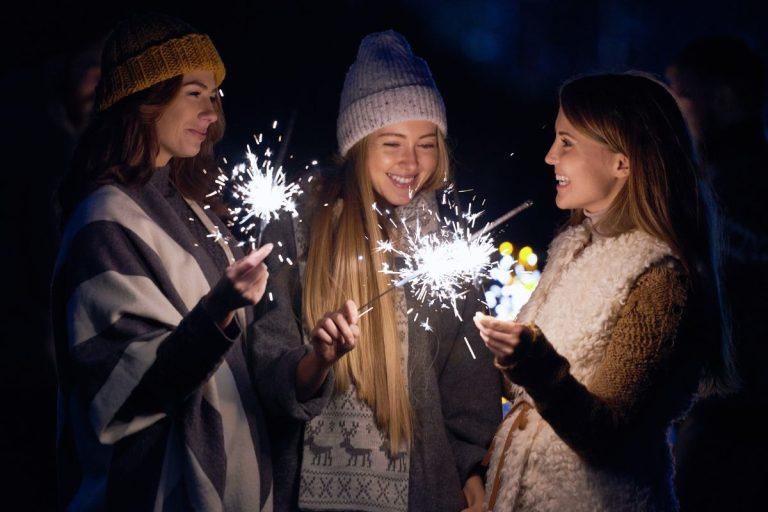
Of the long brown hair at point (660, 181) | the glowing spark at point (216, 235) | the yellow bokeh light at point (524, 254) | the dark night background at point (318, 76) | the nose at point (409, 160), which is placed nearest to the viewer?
the long brown hair at point (660, 181)

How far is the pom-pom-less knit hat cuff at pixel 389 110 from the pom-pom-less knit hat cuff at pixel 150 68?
665mm

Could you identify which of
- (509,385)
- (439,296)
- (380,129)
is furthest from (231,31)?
(509,385)

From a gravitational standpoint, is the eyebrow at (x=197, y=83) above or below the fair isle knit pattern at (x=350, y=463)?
above

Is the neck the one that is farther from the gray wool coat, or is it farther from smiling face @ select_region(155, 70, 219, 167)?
the gray wool coat

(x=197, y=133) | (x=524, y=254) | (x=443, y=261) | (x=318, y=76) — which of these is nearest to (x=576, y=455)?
(x=443, y=261)

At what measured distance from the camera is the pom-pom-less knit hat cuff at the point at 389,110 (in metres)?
2.66

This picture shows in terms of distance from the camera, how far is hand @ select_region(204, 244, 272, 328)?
73.5 inches

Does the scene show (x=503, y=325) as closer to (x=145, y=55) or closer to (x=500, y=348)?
(x=500, y=348)

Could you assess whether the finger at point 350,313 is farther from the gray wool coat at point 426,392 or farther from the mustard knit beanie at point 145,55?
the mustard knit beanie at point 145,55

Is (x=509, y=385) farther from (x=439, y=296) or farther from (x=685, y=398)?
(x=685, y=398)

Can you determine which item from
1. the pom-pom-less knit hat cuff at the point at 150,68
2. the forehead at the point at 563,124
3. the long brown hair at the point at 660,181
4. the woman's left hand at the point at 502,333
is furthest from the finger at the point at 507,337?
the pom-pom-less knit hat cuff at the point at 150,68

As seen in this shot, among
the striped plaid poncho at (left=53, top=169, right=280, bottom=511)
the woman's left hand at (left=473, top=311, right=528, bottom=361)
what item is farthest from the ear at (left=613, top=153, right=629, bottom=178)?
the striped plaid poncho at (left=53, top=169, right=280, bottom=511)

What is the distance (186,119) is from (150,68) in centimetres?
20

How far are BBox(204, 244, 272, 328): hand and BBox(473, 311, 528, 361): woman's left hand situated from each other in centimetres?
63
